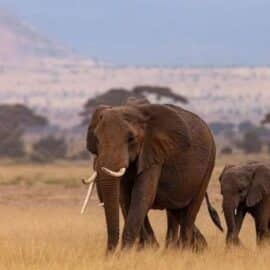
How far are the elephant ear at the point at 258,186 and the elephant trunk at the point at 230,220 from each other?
0.24 m

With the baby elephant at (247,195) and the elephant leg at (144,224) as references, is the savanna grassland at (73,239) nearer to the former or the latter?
the elephant leg at (144,224)

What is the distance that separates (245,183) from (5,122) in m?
52.3

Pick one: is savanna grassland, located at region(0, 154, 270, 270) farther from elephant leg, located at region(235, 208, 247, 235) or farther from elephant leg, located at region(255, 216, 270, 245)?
elephant leg, located at region(235, 208, 247, 235)

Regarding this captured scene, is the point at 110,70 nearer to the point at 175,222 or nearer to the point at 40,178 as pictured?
the point at 40,178

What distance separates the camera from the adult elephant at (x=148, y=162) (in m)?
12.0

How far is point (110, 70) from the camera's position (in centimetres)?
15950

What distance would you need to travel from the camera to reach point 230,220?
48.0 feet

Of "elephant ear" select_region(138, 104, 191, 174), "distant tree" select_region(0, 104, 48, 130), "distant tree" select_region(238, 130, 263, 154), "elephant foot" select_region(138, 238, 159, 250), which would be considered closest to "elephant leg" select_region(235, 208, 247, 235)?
"elephant foot" select_region(138, 238, 159, 250)

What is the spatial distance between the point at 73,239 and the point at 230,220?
2011 millimetres

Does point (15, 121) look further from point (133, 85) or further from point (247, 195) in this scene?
point (133, 85)

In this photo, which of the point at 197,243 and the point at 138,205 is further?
the point at 197,243

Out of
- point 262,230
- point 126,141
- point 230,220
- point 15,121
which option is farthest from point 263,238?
point 15,121

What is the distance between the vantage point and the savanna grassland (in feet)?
38.5

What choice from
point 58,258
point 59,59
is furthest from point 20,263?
point 59,59
